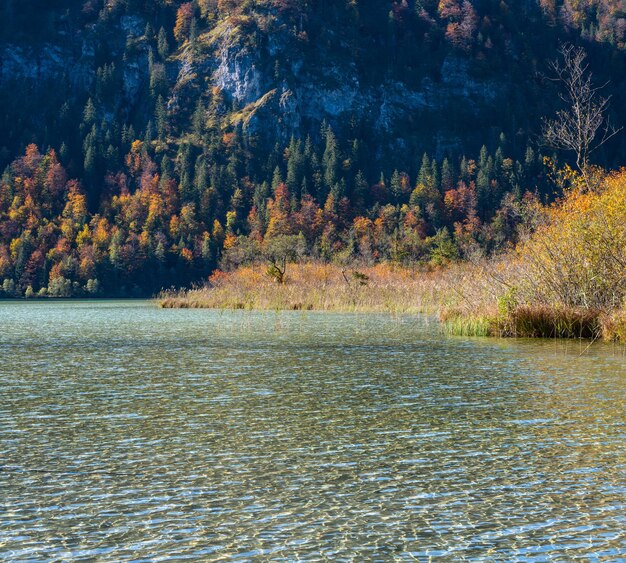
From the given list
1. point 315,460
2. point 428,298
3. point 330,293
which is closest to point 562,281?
point 428,298

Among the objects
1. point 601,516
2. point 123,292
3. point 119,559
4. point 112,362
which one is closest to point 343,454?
point 601,516

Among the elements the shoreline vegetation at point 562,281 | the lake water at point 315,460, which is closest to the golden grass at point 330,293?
the shoreline vegetation at point 562,281

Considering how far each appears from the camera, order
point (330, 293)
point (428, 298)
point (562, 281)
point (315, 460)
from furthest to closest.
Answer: point (330, 293)
point (428, 298)
point (562, 281)
point (315, 460)

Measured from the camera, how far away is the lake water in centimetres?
922

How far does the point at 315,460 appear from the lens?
1283cm

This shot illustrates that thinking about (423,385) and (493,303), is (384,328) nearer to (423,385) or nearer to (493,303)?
(493,303)

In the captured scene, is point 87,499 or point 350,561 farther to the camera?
point 87,499

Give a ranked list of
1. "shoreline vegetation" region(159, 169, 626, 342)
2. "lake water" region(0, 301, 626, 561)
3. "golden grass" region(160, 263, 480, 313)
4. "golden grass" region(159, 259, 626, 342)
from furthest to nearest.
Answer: "golden grass" region(160, 263, 480, 313), "golden grass" region(159, 259, 626, 342), "shoreline vegetation" region(159, 169, 626, 342), "lake water" region(0, 301, 626, 561)

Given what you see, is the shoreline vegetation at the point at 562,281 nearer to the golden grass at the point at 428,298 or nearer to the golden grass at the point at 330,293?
the golden grass at the point at 428,298

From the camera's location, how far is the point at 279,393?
19.5 m

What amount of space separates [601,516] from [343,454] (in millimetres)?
4297

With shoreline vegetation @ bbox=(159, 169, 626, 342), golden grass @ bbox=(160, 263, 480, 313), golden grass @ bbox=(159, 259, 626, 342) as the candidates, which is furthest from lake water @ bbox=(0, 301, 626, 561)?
golden grass @ bbox=(160, 263, 480, 313)

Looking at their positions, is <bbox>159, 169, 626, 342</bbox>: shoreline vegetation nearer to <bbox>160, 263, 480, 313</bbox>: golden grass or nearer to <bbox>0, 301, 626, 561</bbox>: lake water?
<bbox>0, 301, 626, 561</bbox>: lake water

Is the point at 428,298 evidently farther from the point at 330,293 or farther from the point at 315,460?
the point at 315,460
